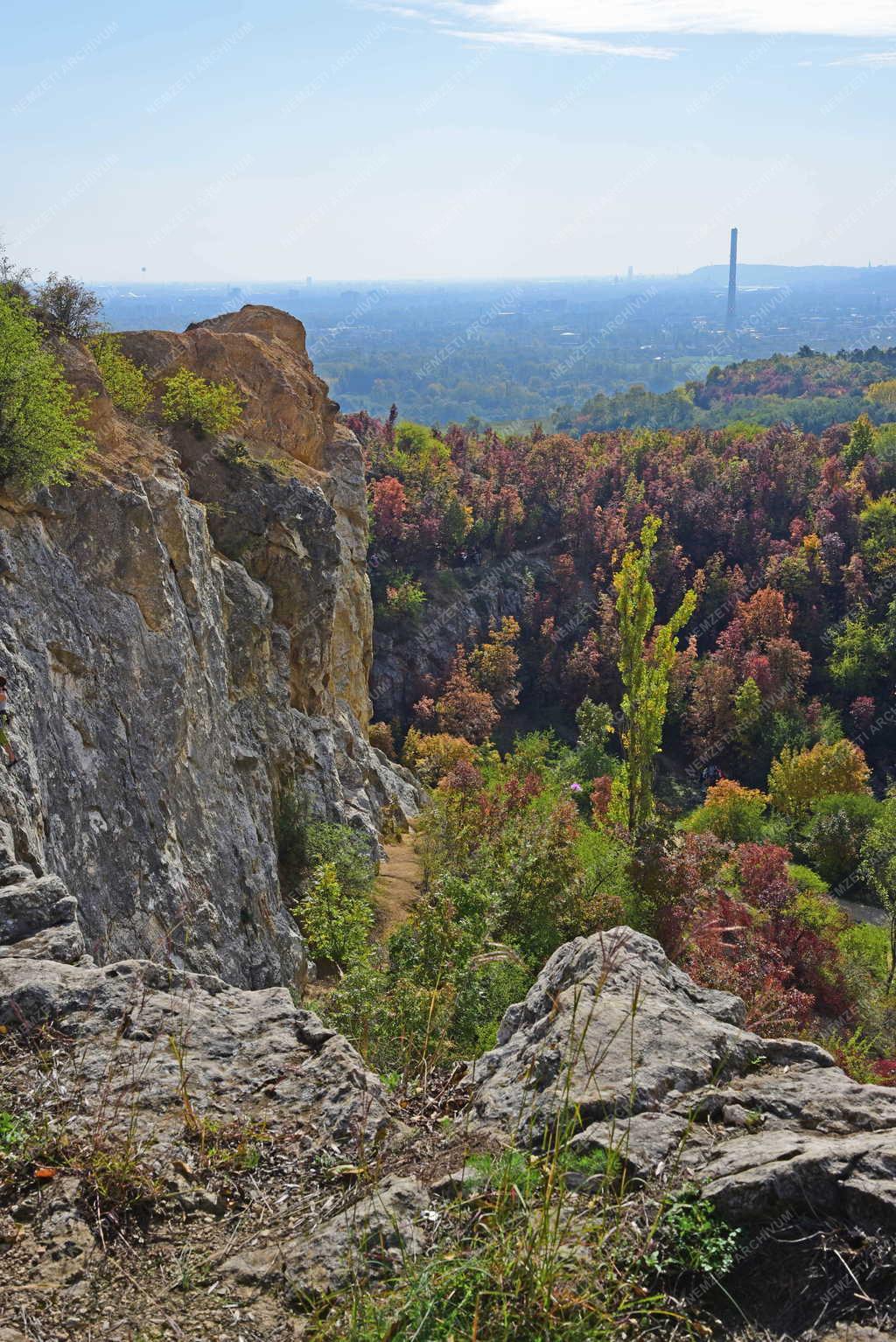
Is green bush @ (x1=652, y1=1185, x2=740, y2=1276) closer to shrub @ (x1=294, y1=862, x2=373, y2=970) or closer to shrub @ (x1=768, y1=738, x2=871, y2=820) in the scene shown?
shrub @ (x1=294, y1=862, x2=373, y2=970)

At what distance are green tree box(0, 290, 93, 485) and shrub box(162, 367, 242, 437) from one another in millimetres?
5393

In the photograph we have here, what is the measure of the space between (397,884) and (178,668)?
8708mm

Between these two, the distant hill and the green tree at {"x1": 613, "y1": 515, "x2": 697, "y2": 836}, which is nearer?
the green tree at {"x1": 613, "y1": 515, "x2": 697, "y2": 836}

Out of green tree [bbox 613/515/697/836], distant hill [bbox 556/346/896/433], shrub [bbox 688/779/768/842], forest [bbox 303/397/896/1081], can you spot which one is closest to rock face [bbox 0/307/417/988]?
forest [bbox 303/397/896/1081]

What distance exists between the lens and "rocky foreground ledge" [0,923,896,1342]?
10.7ft

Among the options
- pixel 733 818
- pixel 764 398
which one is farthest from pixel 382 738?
pixel 764 398

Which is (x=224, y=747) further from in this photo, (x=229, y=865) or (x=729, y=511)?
(x=729, y=511)

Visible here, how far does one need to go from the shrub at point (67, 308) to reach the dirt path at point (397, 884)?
385 inches

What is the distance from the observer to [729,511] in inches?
1693

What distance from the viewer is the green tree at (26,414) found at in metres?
8.93

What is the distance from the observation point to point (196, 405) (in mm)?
14992

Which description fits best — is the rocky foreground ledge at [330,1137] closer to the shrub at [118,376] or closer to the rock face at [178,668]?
the rock face at [178,668]

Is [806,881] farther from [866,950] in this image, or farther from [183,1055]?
[183,1055]

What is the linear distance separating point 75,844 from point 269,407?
37.0ft
